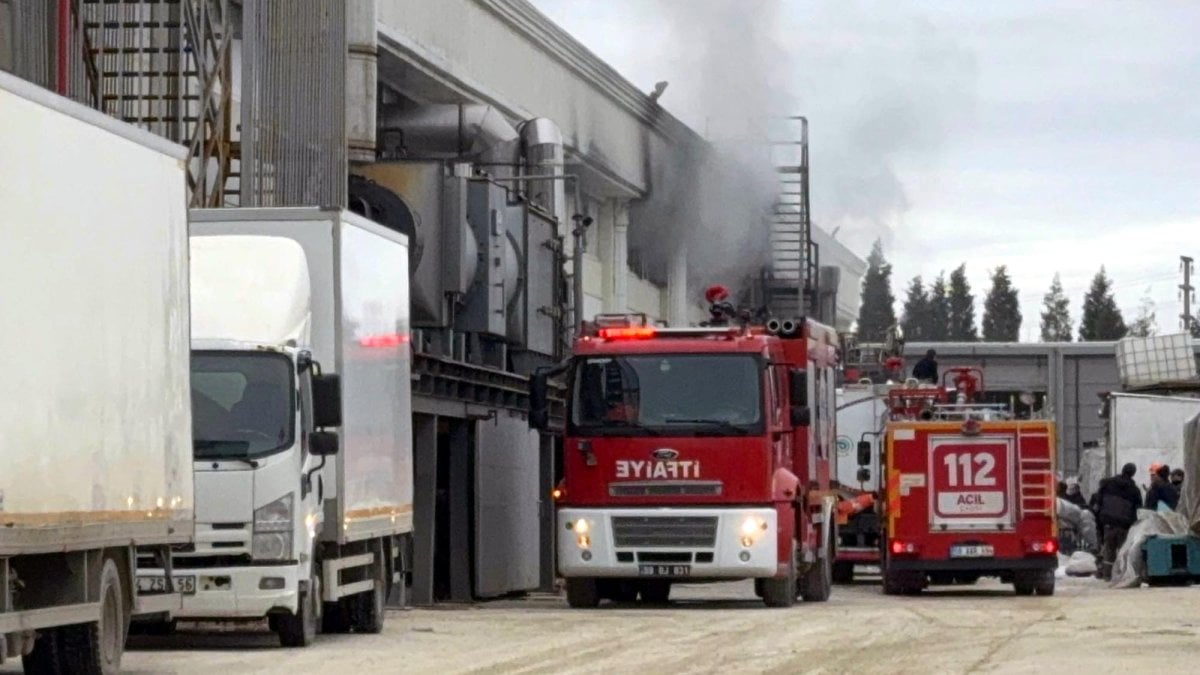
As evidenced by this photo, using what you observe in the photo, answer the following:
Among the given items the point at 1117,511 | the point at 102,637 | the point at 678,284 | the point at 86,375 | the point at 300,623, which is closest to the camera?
the point at 86,375

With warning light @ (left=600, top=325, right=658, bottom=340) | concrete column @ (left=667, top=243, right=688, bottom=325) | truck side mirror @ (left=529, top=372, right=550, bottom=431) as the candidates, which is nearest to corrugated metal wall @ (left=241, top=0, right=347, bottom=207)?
truck side mirror @ (left=529, top=372, right=550, bottom=431)

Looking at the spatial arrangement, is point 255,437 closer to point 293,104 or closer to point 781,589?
point 781,589

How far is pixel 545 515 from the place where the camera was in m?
35.4

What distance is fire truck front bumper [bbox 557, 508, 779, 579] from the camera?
86.9 ft

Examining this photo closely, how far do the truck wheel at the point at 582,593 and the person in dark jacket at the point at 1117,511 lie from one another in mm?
12310

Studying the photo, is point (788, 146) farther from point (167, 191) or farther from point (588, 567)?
point (167, 191)

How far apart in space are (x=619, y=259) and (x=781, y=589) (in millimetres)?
23906

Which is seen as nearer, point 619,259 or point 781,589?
point 781,589

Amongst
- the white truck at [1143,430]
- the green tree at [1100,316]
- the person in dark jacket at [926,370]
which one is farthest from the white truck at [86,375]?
the green tree at [1100,316]

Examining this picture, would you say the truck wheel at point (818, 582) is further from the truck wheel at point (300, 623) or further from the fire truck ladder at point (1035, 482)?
the truck wheel at point (300, 623)

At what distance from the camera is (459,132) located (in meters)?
37.3

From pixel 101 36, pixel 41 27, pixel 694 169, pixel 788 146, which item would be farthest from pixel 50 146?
pixel 694 169

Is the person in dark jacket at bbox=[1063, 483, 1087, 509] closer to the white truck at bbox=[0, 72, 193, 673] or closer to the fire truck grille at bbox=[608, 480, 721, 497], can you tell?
the fire truck grille at bbox=[608, 480, 721, 497]

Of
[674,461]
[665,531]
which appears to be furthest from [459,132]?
[665,531]
